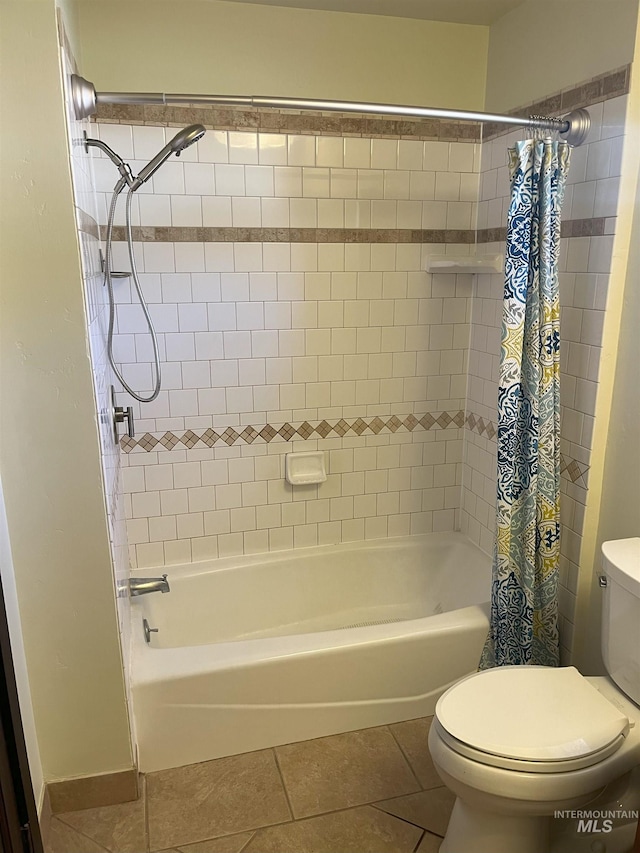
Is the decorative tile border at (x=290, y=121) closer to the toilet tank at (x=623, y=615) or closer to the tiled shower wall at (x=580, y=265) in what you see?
the tiled shower wall at (x=580, y=265)

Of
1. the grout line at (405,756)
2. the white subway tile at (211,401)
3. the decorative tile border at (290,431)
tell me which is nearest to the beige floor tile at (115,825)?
the grout line at (405,756)

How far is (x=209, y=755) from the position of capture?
216 centimetres

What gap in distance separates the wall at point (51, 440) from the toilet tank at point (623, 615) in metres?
1.41

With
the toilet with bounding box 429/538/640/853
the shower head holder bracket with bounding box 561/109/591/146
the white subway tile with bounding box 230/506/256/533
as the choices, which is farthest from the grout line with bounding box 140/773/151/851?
the shower head holder bracket with bounding box 561/109/591/146

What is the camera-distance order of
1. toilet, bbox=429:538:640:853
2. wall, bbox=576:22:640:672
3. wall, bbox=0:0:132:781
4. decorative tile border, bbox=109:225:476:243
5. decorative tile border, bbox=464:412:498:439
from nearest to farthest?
1. wall, bbox=0:0:132:781
2. toilet, bbox=429:538:640:853
3. wall, bbox=576:22:640:672
4. decorative tile border, bbox=109:225:476:243
5. decorative tile border, bbox=464:412:498:439

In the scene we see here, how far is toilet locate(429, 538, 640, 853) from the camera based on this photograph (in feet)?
5.15

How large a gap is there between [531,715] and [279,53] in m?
2.39

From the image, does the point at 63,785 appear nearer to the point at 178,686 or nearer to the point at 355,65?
the point at 178,686

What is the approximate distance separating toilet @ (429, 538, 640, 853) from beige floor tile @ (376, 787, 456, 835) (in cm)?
12

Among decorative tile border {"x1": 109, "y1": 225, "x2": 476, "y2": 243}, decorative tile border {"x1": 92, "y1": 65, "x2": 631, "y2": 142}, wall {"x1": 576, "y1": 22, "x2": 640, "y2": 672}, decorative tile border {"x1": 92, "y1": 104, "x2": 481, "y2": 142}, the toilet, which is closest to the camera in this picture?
the toilet

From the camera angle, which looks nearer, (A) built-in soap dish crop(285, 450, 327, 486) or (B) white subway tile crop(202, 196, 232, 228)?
(B) white subway tile crop(202, 196, 232, 228)

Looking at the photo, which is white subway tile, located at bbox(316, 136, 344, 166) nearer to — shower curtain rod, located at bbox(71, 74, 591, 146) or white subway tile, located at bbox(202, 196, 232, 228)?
white subway tile, located at bbox(202, 196, 232, 228)

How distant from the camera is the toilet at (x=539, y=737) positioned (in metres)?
1.57

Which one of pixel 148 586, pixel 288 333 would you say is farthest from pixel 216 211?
pixel 148 586
